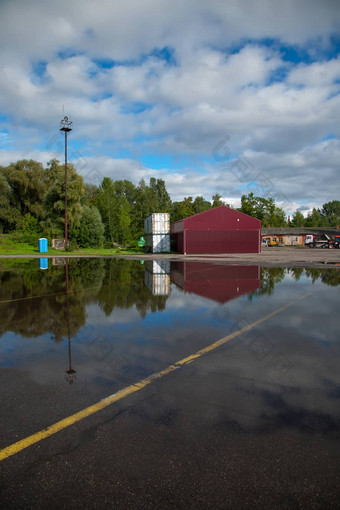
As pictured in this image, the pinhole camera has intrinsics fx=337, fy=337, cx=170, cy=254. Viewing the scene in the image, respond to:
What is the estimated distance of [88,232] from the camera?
46.8 m

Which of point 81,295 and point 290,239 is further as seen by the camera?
point 290,239

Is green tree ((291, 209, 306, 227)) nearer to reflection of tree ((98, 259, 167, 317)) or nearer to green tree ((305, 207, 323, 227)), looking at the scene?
green tree ((305, 207, 323, 227))

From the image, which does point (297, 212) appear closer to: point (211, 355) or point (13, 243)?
point (13, 243)

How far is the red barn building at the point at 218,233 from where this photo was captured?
123 feet

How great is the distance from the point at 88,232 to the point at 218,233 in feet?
61.9

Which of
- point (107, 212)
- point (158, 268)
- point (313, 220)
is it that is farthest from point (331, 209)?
point (158, 268)

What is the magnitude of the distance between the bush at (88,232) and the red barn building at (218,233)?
518 inches

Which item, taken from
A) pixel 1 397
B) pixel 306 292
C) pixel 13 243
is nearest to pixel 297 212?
pixel 13 243

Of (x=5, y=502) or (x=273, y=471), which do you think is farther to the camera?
(x=273, y=471)

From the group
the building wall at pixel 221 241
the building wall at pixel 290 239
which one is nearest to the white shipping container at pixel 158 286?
the building wall at pixel 221 241

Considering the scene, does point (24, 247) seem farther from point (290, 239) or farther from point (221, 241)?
point (290, 239)

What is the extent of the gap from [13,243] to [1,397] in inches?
1661

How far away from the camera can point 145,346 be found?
534 centimetres

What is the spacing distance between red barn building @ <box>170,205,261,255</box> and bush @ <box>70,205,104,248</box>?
13155 millimetres
